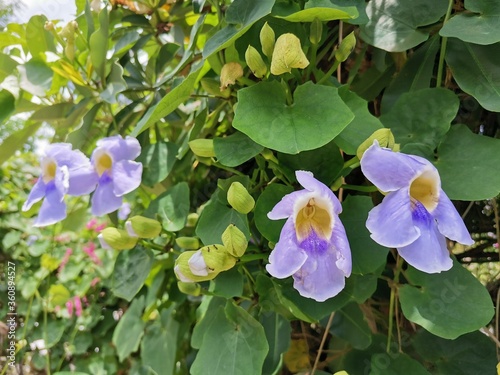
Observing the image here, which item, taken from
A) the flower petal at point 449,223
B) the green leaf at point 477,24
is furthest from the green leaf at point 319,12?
the flower petal at point 449,223

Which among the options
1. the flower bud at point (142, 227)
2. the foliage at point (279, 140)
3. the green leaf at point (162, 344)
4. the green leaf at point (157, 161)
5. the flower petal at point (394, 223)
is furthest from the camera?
the green leaf at point (162, 344)

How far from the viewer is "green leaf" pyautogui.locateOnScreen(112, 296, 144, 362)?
997 mm

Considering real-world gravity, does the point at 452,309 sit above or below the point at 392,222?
below

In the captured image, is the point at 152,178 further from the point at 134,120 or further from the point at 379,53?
the point at 379,53

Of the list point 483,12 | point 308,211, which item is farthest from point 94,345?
point 483,12

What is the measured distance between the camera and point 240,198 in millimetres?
534

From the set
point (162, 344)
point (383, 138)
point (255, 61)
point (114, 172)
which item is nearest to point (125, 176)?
point (114, 172)

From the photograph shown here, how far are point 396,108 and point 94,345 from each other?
4.34 ft

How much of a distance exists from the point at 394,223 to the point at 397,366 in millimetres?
263

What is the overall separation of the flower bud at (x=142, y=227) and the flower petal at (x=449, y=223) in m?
0.37

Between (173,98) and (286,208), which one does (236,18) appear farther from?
(286,208)

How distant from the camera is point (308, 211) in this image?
19.4 inches

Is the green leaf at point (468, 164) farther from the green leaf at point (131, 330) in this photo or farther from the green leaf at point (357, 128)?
the green leaf at point (131, 330)

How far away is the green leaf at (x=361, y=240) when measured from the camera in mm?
525
